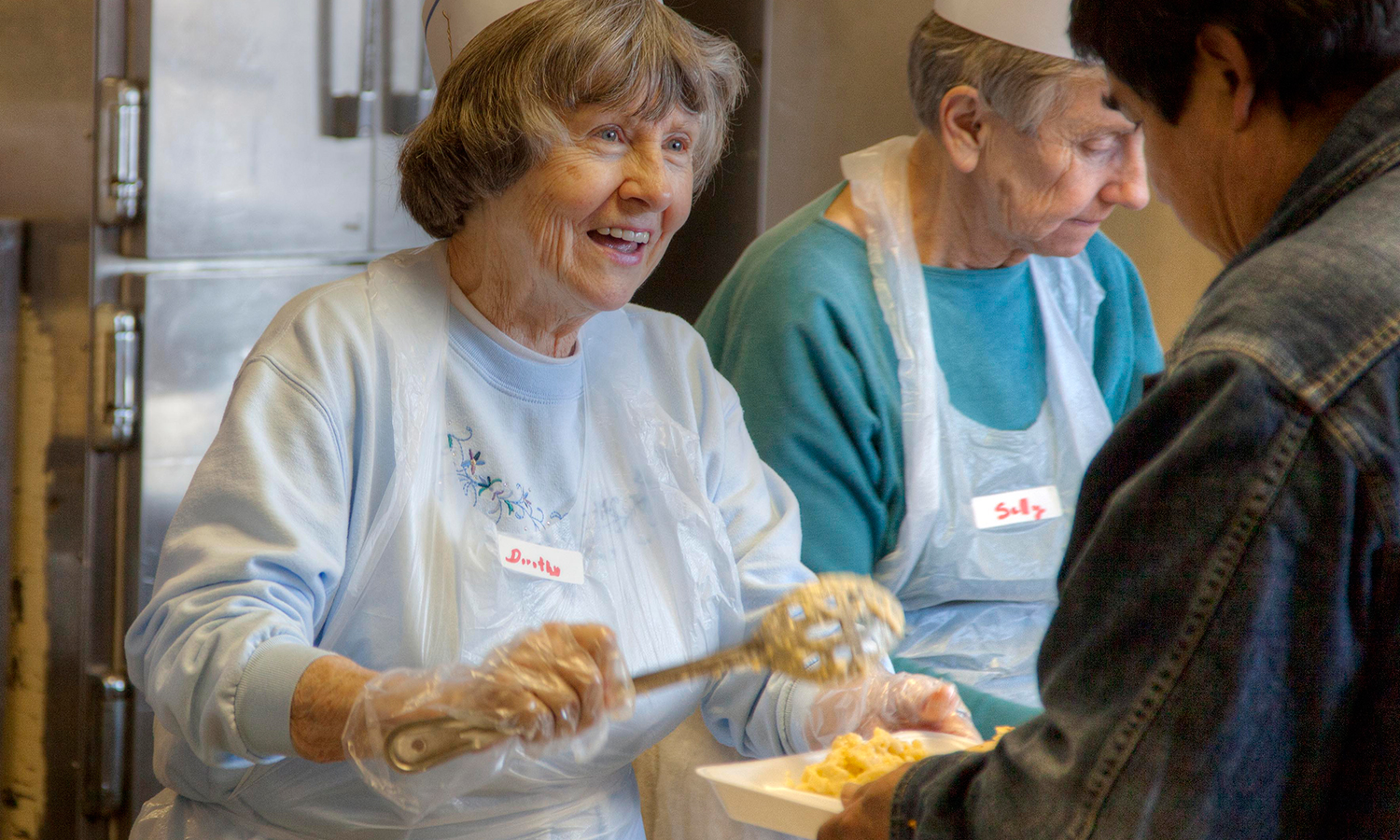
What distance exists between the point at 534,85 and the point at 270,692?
0.65 meters

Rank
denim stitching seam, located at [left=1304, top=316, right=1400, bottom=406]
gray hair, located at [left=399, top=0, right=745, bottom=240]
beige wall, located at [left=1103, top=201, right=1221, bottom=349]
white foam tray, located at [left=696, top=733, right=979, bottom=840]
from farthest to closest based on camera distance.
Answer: beige wall, located at [left=1103, top=201, right=1221, bottom=349] < gray hair, located at [left=399, top=0, right=745, bottom=240] < white foam tray, located at [left=696, top=733, right=979, bottom=840] < denim stitching seam, located at [left=1304, top=316, right=1400, bottom=406]

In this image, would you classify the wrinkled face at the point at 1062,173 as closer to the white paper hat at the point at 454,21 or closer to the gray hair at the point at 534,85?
the gray hair at the point at 534,85

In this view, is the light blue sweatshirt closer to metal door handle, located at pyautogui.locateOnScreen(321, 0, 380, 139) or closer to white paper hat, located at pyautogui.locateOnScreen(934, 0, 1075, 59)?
white paper hat, located at pyautogui.locateOnScreen(934, 0, 1075, 59)

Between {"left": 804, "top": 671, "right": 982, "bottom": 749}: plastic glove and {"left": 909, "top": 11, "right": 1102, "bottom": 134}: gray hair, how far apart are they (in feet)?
2.54

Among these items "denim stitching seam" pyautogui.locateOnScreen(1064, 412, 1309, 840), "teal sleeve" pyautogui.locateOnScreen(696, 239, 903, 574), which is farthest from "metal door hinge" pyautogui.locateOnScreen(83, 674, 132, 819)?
"denim stitching seam" pyautogui.locateOnScreen(1064, 412, 1309, 840)

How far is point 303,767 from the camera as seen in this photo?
1.15m

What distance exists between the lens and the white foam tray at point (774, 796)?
1073 millimetres

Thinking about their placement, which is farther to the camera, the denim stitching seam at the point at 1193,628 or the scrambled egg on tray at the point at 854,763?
the scrambled egg on tray at the point at 854,763

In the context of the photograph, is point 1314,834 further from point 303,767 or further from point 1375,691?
point 303,767

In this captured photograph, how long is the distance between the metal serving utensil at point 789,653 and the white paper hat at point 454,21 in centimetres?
67

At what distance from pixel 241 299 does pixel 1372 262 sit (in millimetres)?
1806

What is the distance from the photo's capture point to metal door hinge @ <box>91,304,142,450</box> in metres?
1.96

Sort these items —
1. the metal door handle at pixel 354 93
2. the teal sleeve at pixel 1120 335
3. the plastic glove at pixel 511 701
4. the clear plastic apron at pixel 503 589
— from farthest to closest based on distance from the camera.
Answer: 1. the metal door handle at pixel 354 93
2. the teal sleeve at pixel 1120 335
3. the clear plastic apron at pixel 503 589
4. the plastic glove at pixel 511 701


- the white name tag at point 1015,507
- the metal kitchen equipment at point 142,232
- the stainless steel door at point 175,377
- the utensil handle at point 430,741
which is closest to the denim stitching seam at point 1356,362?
the utensil handle at point 430,741
